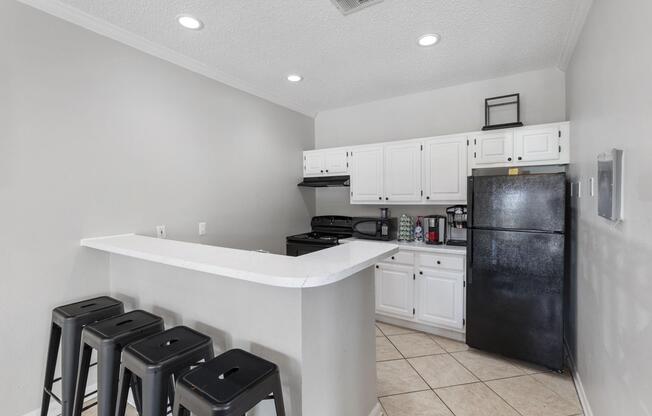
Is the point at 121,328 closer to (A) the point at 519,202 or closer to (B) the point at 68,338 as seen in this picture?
(B) the point at 68,338

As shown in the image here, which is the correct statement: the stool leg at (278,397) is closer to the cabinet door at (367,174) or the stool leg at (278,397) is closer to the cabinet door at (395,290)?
the cabinet door at (395,290)

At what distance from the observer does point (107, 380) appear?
149 centimetres

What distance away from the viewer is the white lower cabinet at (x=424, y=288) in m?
2.88

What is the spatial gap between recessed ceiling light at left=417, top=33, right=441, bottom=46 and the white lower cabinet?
191cm

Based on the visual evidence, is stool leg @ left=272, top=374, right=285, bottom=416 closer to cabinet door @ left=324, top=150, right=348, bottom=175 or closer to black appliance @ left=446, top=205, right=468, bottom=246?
black appliance @ left=446, top=205, right=468, bottom=246

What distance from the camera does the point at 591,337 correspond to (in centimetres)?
187

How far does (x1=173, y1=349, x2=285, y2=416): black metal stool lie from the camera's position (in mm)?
1057

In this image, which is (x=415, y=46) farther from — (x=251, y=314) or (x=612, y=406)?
(x=612, y=406)

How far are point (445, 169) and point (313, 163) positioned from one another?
178 cm

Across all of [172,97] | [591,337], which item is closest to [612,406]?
[591,337]

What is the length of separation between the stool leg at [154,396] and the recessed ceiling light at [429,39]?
9.17 ft

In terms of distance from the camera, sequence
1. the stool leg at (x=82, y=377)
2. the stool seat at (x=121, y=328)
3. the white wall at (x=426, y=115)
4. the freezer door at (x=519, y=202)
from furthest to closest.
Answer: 1. the white wall at (x=426, y=115)
2. the freezer door at (x=519, y=202)
3. the stool leg at (x=82, y=377)
4. the stool seat at (x=121, y=328)

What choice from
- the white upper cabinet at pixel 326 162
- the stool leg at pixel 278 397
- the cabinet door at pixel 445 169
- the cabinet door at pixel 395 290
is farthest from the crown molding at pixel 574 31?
the stool leg at pixel 278 397

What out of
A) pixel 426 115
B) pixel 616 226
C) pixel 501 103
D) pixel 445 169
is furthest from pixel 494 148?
pixel 616 226
